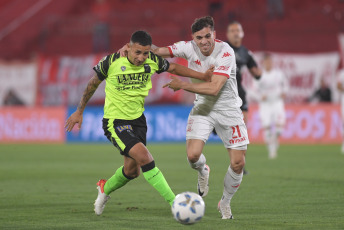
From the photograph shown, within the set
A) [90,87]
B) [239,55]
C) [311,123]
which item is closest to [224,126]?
[90,87]

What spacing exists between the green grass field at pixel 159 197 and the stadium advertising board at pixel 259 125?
405cm

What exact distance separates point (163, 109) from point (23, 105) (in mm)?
5040

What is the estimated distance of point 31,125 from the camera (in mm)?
23531

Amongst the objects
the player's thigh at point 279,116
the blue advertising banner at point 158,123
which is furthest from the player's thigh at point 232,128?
the blue advertising banner at point 158,123

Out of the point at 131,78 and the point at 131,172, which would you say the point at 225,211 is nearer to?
the point at 131,172

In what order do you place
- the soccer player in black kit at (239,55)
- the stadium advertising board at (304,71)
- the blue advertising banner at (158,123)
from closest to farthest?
the soccer player in black kit at (239,55) < the stadium advertising board at (304,71) < the blue advertising banner at (158,123)

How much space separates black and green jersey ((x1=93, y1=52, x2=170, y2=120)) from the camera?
736 centimetres

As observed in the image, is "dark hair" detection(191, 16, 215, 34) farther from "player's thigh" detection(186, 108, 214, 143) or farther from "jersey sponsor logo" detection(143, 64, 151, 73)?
"player's thigh" detection(186, 108, 214, 143)

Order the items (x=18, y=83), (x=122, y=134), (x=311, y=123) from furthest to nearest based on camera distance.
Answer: (x=18, y=83), (x=311, y=123), (x=122, y=134)

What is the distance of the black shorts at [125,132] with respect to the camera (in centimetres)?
727

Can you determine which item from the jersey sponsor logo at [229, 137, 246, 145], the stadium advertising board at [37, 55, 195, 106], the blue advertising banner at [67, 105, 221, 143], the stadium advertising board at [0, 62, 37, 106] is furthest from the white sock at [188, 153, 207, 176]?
the stadium advertising board at [0, 62, 37, 106]

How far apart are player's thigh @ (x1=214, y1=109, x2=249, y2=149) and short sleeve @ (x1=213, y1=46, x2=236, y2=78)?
516 millimetres

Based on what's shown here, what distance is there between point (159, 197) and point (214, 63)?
7.83 feet

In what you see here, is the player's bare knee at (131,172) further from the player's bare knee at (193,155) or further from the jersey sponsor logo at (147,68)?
the jersey sponsor logo at (147,68)
